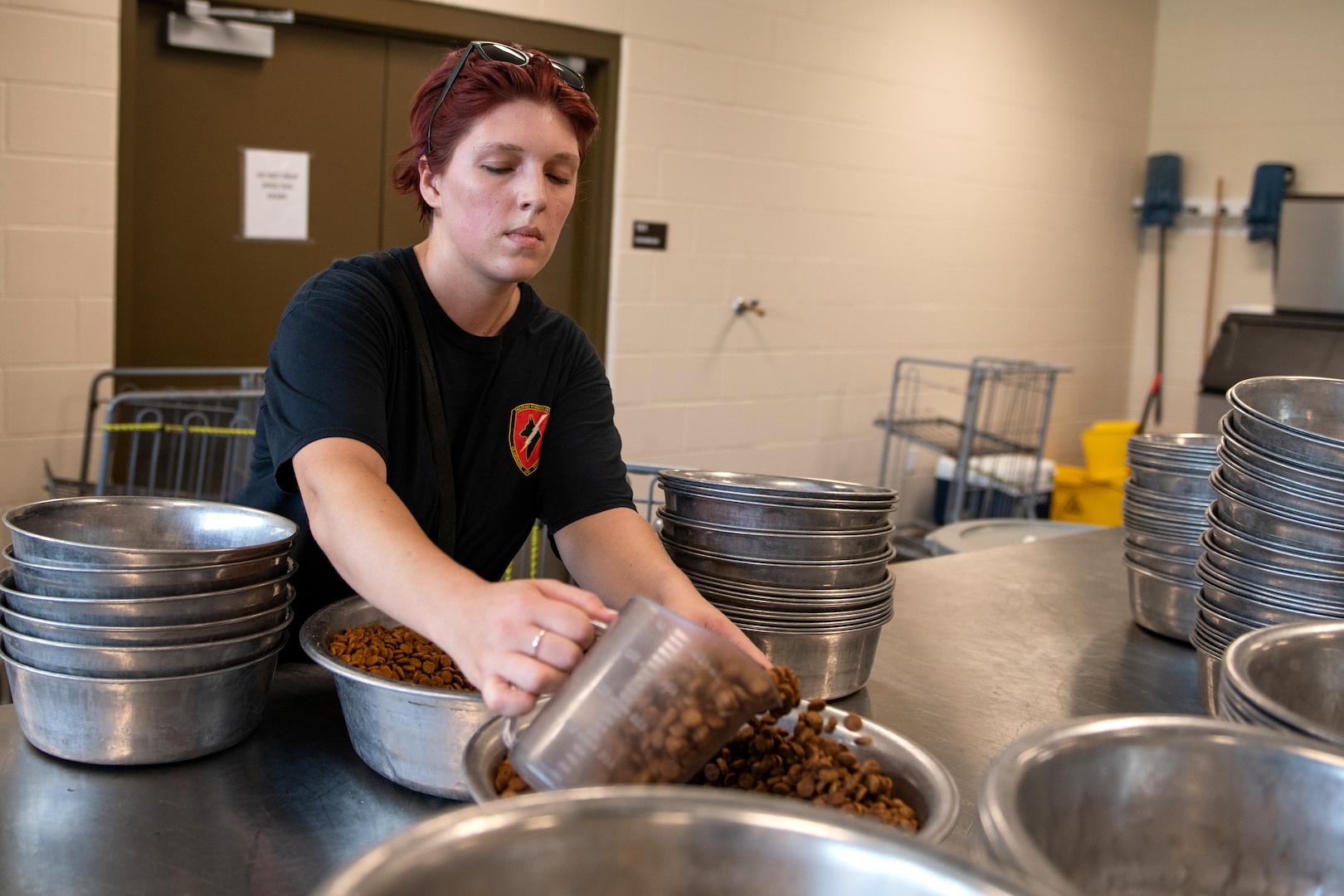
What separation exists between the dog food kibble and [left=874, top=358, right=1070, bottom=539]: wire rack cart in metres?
3.56

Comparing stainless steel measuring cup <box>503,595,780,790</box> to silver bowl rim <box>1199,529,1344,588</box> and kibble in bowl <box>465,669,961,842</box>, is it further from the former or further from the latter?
silver bowl rim <box>1199,529,1344,588</box>

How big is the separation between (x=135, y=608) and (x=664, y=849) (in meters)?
0.68

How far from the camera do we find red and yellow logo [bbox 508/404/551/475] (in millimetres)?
1540

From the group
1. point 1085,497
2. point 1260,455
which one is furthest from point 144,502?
point 1085,497

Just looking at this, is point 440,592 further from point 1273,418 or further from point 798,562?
point 1273,418

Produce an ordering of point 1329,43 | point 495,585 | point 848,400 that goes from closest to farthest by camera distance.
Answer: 1. point 495,585
2. point 848,400
3. point 1329,43

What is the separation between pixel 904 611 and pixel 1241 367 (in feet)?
12.6

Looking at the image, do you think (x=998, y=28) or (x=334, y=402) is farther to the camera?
(x=998, y=28)

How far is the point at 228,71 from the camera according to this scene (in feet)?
10.9

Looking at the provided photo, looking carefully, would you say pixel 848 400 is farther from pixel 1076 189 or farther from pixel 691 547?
pixel 691 547

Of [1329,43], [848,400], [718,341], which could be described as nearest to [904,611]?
[718,341]

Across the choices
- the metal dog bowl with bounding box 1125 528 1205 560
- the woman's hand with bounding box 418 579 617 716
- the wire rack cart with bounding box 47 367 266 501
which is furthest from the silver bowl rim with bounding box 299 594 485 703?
the wire rack cart with bounding box 47 367 266 501

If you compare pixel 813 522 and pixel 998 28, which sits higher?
pixel 998 28

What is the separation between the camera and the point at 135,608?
42.1 inches
